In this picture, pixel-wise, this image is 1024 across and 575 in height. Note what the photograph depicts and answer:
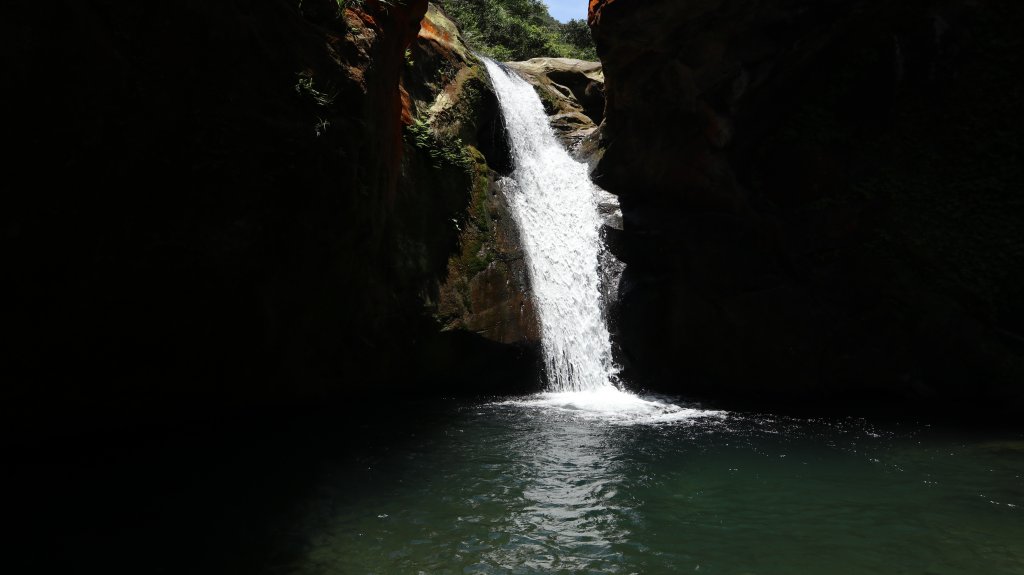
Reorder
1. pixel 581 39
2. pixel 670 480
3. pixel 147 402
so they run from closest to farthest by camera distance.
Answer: pixel 670 480
pixel 147 402
pixel 581 39

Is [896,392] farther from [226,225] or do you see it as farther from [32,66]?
[32,66]

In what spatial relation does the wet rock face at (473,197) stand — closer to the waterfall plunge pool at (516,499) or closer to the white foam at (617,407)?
the white foam at (617,407)

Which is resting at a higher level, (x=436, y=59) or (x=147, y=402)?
(x=436, y=59)

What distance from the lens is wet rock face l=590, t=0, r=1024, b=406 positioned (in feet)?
33.8

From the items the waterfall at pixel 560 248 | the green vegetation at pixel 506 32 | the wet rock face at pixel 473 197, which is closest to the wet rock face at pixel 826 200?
the waterfall at pixel 560 248

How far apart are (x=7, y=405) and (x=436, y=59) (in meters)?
10.4

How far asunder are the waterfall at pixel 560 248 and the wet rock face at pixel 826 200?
77cm

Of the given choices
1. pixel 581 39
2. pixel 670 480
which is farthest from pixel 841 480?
pixel 581 39

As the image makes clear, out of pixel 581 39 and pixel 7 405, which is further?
pixel 581 39

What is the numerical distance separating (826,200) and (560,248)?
509 cm

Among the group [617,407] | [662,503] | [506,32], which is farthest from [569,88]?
[662,503]

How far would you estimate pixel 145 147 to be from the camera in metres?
6.53

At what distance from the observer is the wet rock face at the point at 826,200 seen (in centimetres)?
1029

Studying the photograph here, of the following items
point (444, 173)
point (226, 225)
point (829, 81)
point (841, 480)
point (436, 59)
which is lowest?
point (841, 480)
